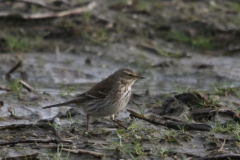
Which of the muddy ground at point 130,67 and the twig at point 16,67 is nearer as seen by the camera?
the muddy ground at point 130,67

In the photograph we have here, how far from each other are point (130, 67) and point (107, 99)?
5.18 meters

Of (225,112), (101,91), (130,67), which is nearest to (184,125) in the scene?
(225,112)

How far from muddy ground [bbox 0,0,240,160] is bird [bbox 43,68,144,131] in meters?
0.26

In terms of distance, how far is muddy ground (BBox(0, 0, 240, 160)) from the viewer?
6.15 m

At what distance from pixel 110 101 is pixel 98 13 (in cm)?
819

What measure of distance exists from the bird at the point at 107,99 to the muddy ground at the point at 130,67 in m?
0.26

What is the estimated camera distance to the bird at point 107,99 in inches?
285

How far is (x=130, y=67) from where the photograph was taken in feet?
40.7

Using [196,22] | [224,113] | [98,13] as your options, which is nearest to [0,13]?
[98,13]

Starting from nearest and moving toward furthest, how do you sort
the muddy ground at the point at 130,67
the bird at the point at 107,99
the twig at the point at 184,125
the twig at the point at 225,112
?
the muddy ground at the point at 130,67 → the twig at the point at 184,125 → the bird at the point at 107,99 → the twig at the point at 225,112

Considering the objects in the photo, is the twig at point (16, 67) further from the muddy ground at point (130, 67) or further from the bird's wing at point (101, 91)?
the bird's wing at point (101, 91)

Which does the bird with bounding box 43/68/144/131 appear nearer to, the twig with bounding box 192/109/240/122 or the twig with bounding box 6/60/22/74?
the twig with bounding box 192/109/240/122

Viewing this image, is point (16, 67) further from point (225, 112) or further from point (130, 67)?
point (225, 112)

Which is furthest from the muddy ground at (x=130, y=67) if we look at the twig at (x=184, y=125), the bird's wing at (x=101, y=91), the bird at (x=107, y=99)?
the bird's wing at (x=101, y=91)
